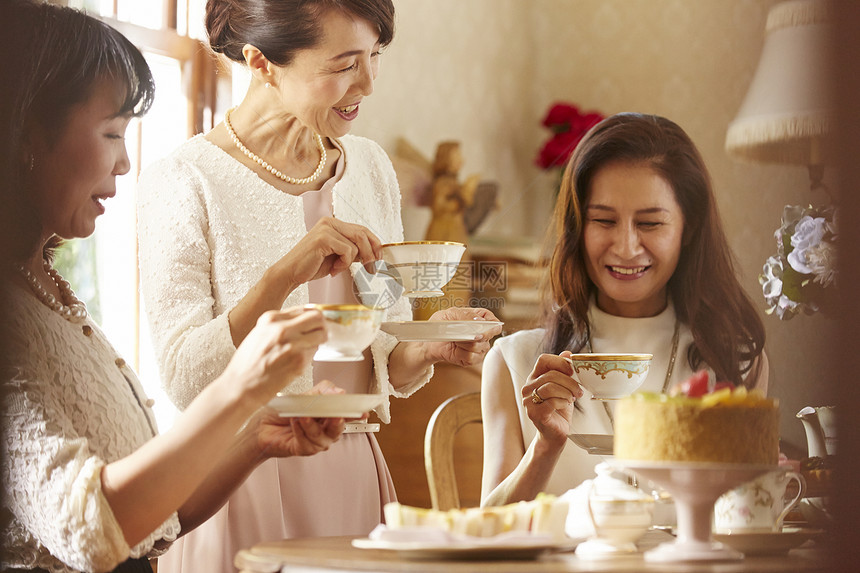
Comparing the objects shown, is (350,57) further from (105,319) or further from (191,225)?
(105,319)

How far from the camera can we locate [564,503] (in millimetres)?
1040

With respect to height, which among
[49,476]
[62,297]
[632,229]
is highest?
[632,229]

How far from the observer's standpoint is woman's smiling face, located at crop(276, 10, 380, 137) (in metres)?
1.40

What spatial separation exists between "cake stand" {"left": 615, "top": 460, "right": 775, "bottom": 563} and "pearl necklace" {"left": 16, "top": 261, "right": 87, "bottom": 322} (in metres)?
0.71

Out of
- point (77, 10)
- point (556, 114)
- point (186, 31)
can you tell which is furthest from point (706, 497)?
point (186, 31)

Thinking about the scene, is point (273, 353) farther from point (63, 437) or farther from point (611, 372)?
point (611, 372)

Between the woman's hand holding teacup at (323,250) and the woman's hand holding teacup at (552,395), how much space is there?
0.96 feet

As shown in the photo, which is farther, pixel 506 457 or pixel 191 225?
pixel 506 457

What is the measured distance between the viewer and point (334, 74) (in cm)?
141

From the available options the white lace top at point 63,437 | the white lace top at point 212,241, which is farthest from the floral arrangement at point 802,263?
the white lace top at point 63,437

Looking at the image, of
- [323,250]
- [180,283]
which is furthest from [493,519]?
[180,283]

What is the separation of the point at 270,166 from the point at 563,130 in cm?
47

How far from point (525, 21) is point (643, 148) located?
0.91ft

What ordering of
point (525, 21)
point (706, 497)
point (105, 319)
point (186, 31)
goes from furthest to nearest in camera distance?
1. point (105, 319)
2. point (186, 31)
3. point (525, 21)
4. point (706, 497)
